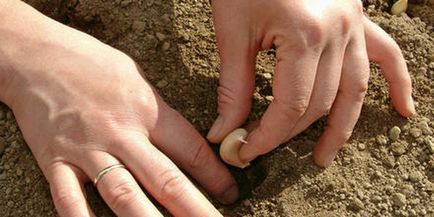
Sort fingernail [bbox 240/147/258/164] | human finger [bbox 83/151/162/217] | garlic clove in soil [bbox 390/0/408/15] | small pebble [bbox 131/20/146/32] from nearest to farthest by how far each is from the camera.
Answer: human finger [bbox 83/151/162/217] → fingernail [bbox 240/147/258/164] → small pebble [bbox 131/20/146/32] → garlic clove in soil [bbox 390/0/408/15]

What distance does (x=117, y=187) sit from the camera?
1595 mm

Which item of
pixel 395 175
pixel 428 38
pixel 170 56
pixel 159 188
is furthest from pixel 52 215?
pixel 428 38

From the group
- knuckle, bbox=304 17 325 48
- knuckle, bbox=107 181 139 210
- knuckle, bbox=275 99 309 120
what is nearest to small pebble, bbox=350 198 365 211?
knuckle, bbox=275 99 309 120

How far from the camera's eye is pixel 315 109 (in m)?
1.65

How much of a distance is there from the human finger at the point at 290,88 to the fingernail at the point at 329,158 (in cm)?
22

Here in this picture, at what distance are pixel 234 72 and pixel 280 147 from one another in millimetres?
286

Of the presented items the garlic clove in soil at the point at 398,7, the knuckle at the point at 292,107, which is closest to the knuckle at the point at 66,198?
the knuckle at the point at 292,107

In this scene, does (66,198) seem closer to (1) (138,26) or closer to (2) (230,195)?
(2) (230,195)

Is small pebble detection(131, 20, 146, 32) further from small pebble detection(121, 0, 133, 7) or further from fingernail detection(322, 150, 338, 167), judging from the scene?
fingernail detection(322, 150, 338, 167)

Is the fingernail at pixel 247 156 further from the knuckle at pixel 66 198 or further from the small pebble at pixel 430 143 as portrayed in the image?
the small pebble at pixel 430 143

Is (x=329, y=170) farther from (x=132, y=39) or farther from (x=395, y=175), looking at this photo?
(x=132, y=39)

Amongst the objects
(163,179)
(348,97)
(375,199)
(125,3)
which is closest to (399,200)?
(375,199)

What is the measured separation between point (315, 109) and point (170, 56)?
51 centimetres

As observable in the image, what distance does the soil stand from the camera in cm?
178
